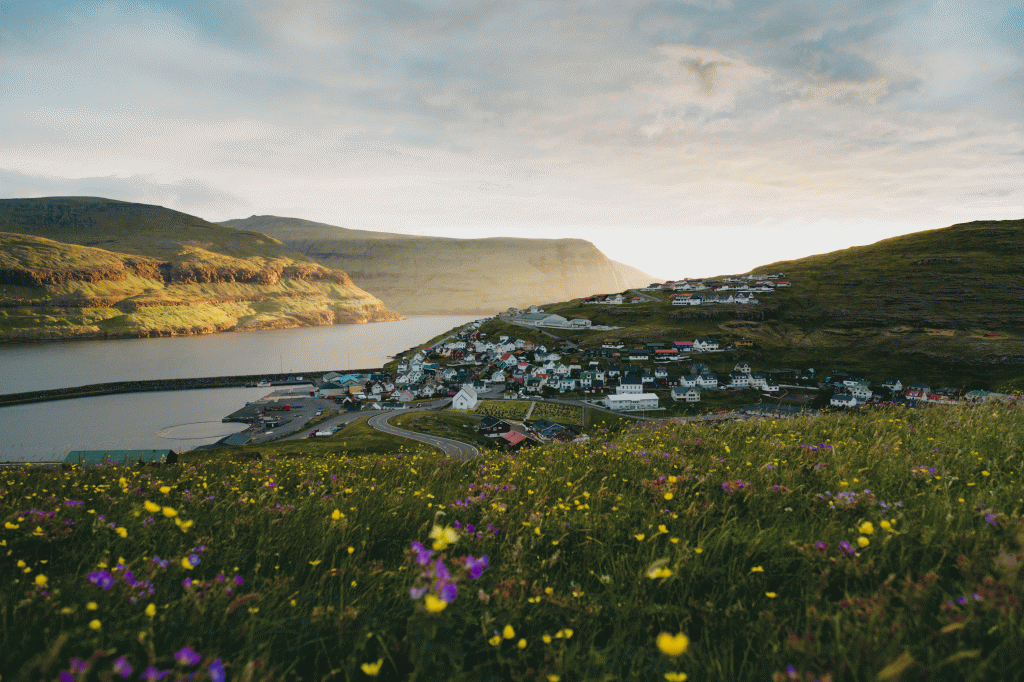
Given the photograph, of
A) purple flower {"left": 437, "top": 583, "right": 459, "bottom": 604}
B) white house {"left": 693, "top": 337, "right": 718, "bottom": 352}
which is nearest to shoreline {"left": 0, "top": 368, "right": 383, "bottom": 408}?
white house {"left": 693, "top": 337, "right": 718, "bottom": 352}

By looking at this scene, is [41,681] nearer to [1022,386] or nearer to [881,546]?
[881,546]

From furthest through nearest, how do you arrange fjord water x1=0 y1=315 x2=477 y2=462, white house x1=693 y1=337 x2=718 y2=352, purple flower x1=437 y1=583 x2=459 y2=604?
white house x1=693 y1=337 x2=718 y2=352, fjord water x1=0 y1=315 x2=477 y2=462, purple flower x1=437 y1=583 x2=459 y2=604

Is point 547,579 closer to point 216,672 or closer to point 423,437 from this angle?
point 216,672

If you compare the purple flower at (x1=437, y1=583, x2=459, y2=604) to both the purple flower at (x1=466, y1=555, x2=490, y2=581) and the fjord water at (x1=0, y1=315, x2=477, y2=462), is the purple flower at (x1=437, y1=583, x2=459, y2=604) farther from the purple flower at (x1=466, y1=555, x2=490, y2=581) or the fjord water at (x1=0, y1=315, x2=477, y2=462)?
the fjord water at (x1=0, y1=315, x2=477, y2=462)

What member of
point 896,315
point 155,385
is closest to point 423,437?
point 155,385

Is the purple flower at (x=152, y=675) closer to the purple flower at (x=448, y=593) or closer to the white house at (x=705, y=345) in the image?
the purple flower at (x=448, y=593)

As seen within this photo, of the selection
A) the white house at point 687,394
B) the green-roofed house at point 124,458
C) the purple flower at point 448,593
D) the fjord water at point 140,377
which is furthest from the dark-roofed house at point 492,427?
the purple flower at point 448,593

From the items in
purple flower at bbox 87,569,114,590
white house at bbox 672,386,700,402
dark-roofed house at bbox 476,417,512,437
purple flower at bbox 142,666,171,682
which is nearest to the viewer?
purple flower at bbox 142,666,171,682

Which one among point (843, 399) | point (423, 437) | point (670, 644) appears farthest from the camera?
point (843, 399)
